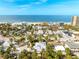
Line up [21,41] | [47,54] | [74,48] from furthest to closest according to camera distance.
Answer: [21,41], [74,48], [47,54]

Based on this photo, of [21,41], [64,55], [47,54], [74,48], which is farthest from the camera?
[21,41]

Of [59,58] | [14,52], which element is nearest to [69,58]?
[59,58]

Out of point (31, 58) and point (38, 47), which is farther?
point (38, 47)

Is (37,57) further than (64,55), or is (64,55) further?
(64,55)

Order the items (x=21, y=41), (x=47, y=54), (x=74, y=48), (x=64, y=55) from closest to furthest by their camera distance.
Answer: (x=47, y=54), (x=64, y=55), (x=74, y=48), (x=21, y=41)

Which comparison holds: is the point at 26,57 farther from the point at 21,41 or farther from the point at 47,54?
the point at 21,41

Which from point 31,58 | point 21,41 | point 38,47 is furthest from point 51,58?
point 21,41

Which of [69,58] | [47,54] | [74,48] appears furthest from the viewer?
[74,48]

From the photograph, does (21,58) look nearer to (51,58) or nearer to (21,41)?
(51,58)
